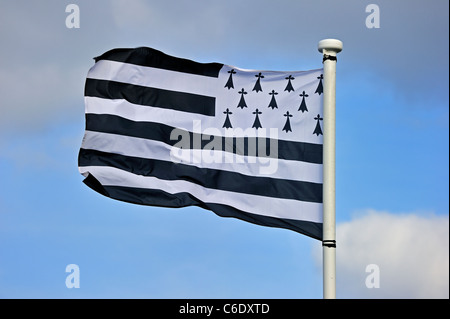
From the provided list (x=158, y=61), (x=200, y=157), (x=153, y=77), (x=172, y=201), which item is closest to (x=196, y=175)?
(x=200, y=157)

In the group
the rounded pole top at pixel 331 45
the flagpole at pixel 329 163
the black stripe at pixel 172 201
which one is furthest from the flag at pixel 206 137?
the rounded pole top at pixel 331 45

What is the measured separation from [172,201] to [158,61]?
7.52 feet

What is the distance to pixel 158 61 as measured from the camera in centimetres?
1292

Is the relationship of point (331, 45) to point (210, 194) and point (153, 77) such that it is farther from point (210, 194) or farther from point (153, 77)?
point (153, 77)

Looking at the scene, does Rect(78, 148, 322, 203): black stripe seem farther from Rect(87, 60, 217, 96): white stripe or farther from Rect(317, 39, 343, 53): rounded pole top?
Rect(317, 39, 343, 53): rounded pole top

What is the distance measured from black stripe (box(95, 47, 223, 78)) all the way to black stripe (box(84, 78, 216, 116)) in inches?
14.9

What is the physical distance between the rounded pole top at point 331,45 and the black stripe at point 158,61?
1.87m

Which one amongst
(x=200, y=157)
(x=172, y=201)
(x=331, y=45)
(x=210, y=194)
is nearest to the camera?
(x=331, y=45)

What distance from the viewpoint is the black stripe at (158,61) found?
42.1 ft

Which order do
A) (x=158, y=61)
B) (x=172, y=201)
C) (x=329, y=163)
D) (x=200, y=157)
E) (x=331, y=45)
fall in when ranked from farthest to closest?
(x=158, y=61), (x=200, y=157), (x=172, y=201), (x=331, y=45), (x=329, y=163)

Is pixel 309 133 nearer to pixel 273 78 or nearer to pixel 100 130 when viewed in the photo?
pixel 273 78

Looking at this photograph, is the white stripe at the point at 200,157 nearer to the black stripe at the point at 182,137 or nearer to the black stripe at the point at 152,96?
the black stripe at the point at 182,137

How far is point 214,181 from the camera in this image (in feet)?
40.3
